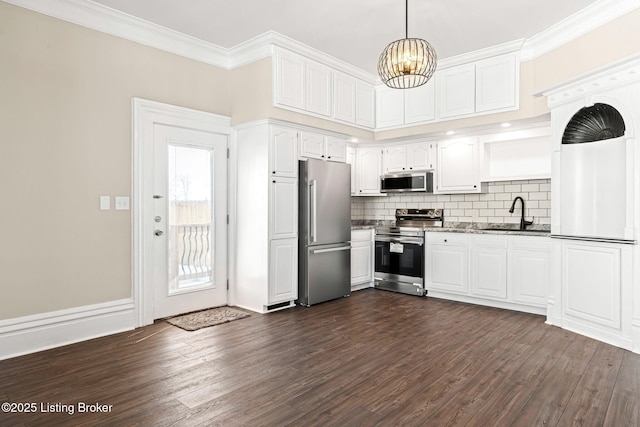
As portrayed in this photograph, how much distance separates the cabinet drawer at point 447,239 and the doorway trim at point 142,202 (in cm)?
344

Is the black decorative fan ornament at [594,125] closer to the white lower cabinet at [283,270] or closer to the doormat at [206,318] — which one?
the white lower cabinet at [283,270]

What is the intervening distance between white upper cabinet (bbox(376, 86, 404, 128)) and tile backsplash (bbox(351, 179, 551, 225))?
3.91 ft

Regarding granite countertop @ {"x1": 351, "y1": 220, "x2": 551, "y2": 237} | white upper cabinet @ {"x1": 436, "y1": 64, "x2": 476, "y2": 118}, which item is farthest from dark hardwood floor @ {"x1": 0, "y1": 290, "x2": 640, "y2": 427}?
white upper cabinet @ {"x1": 436, "y1": 64, "x2": 476, "y2": 118}

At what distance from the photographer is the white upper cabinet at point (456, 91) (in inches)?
192

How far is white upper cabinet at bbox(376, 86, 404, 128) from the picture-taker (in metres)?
5.54

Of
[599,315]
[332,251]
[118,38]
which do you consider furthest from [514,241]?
[118,38]

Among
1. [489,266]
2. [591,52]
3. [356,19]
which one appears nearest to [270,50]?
[356,19]

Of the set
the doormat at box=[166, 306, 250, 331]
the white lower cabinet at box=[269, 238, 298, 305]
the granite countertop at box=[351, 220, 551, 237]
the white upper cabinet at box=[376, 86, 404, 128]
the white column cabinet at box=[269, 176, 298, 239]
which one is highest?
the white upper cabinet at box=[376, 86, 404, 128]

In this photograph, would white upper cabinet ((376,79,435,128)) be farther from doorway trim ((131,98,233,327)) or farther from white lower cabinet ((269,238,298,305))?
doorway trim ((131,98,233,327))

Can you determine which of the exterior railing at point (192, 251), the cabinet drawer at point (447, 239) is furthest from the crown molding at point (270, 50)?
the cabinet drawer at point (447, 239)

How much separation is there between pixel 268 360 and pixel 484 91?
13.0 ft

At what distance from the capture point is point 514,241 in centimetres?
453

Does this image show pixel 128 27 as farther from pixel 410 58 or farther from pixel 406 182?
pixel 406 182

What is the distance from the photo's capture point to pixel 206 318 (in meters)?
4.20
